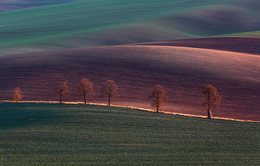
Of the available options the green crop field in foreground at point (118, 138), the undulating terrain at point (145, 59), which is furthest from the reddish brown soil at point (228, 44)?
the green crop field in foreground at point (118, 138)

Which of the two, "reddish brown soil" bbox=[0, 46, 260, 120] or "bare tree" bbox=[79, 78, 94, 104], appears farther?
"reddish brown soil" bbox=[0, 46, 260, 120]

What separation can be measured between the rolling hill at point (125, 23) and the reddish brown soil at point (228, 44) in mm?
17230

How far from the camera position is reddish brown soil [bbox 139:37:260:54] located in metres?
75.9

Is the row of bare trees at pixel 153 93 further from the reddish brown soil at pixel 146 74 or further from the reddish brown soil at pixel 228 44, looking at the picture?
the reddish brown soil at pixel 228 44

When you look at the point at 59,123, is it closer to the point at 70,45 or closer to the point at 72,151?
the point at 72,151

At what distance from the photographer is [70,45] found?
92438 millimetres

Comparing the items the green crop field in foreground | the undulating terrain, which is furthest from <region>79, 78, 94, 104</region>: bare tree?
the green crop field in foreground

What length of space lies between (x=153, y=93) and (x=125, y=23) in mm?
72179

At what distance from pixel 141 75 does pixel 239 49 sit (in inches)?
1038

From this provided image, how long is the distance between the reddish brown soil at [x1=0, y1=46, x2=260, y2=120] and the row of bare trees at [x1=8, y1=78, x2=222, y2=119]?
118 centimetres

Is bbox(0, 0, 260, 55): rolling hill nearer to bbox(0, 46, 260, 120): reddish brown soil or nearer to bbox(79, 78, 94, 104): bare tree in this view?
bbox(0, 46, 260, 120): reddish brown soil

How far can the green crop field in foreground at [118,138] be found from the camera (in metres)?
27.9

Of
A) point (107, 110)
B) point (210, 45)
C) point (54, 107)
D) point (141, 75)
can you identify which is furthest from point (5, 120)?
point (210, 45)

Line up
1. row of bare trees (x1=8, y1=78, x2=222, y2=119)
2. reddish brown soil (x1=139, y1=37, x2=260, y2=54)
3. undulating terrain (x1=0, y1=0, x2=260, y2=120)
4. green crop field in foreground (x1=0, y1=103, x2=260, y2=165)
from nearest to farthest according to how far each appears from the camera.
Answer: green crop field in foreground (x1=0, y1=103, x2=260, y2=165), row of bare trees (x1=8, y1=78, x2=222, y2=119), undulating terrain (x1=0, y1=0, x2=260, y2=120), reddish brown soil (x1=139, y1=37, x2=260, y2=54)
